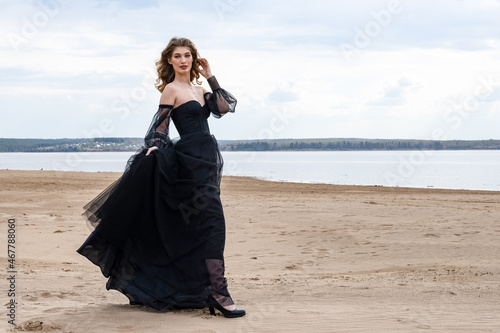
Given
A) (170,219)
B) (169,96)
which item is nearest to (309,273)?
(170,219)

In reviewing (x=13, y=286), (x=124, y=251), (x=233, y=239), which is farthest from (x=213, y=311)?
(x=233, y=239)

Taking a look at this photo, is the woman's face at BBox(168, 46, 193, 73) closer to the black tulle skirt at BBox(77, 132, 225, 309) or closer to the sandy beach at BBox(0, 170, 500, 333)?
the black tulle skirt at BBox(77, 132, 225, 309)

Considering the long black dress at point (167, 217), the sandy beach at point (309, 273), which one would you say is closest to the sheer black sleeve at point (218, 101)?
the long black dress at point (167, 217)

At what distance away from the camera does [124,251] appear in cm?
559

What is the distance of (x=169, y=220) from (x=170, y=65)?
1456 millimetres

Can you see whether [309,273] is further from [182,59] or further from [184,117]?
[182,59]

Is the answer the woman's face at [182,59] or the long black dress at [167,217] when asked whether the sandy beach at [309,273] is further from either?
the woman's face at [182,59]

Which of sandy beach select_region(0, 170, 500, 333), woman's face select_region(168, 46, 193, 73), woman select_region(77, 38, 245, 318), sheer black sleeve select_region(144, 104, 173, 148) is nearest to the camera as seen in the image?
sandy beach select_region(0, 170, 500, 333)

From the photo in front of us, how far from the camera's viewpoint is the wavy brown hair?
5742 millimetres

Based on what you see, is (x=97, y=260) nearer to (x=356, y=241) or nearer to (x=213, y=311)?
(x=213, y=311)

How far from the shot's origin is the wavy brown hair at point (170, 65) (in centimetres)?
574

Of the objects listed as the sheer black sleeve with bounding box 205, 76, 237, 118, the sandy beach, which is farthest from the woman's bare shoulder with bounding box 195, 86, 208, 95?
the sandy beach

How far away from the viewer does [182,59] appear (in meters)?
5.66

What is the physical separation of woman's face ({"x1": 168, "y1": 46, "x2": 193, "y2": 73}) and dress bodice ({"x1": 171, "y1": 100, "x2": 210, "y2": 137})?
0.34m
